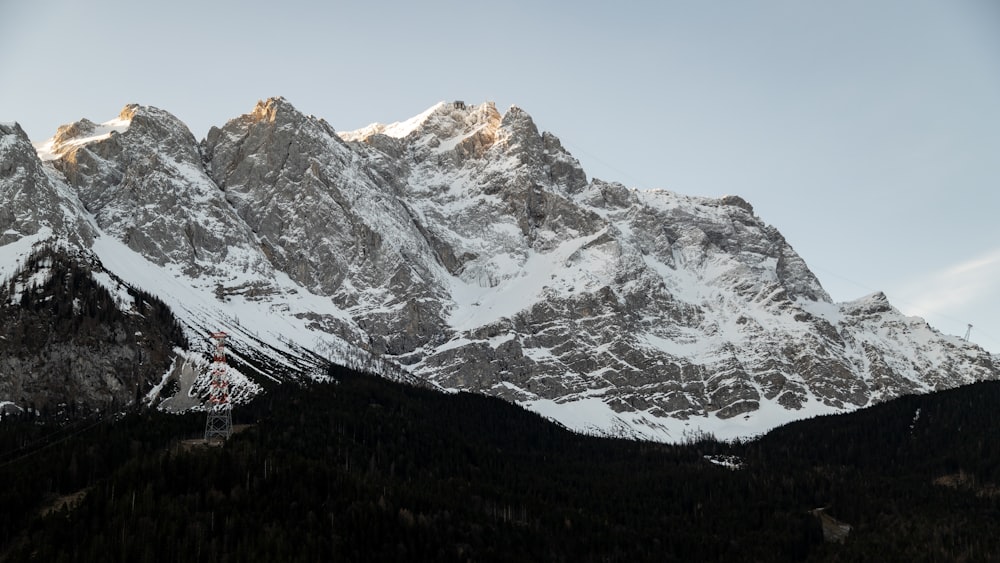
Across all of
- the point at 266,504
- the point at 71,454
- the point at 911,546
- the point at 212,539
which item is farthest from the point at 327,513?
the point at 911,546

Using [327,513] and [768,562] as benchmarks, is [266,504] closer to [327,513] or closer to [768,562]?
[327,513]

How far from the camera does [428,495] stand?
135750 mm

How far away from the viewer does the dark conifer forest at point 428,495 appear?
113000mm

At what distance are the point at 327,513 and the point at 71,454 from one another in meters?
37.3

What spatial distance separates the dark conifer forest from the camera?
113 meters

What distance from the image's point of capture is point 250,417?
165 metres

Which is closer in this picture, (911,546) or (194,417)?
(911,546)

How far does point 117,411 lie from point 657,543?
355ft

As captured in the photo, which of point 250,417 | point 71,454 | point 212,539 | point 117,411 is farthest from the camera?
point 117,411

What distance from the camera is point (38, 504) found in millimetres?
119062

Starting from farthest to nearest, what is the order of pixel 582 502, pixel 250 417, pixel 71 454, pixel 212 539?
pixel 250 417 → pixel 582 502 → pixel 71 454 → pixel 212 539

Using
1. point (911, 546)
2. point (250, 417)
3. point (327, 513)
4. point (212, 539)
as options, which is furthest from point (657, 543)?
point (250, 417)

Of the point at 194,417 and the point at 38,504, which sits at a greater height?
the point at 194,417

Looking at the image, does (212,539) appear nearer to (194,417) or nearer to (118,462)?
(118,462)
